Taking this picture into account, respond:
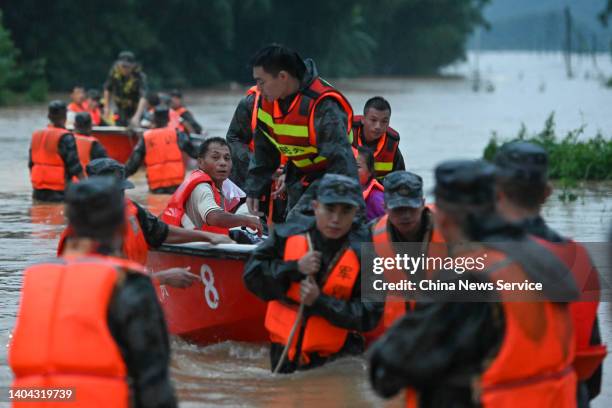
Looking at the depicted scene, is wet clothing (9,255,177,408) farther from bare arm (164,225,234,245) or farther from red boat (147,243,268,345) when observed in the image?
red boat (147,243,268,345)

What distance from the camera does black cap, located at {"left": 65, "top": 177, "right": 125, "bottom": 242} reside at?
4742 mm

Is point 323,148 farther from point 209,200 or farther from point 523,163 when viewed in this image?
point 523,163

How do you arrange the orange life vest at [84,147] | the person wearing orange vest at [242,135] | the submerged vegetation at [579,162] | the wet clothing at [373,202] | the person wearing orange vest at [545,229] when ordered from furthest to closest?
the submerged vegetation at [579,162]
the orange life vest at [84,147]
the person wearing orange vest at [242,135]
the wet clothing at [373,202]
the person wearing orange vest at [545,229]

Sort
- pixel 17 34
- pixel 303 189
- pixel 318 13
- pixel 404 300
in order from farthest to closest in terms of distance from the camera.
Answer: pixel 318 13 → pixel 17 34 → pixel 303 189 → pixel 404 300

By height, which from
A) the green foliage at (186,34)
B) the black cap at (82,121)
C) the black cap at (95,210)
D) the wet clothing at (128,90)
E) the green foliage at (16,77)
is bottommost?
the black cap at (95,210)

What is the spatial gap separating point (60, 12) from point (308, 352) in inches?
1933

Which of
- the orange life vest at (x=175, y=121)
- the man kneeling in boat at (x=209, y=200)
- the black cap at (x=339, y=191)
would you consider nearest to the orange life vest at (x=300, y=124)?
the man kneeling in boat at (x=209, y=200)

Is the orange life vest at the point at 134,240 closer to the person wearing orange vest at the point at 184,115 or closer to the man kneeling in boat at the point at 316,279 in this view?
the man kneeling in boat at the point at 316,279

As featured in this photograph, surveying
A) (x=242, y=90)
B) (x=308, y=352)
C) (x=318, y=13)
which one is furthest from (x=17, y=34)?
(x=308, y=352)

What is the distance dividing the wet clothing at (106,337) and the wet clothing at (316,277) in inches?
104

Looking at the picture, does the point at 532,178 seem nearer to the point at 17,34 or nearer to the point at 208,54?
the point at 17,34

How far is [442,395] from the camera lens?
15.1 ft

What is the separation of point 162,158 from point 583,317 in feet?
42.6

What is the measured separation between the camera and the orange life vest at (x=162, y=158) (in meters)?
18.3
